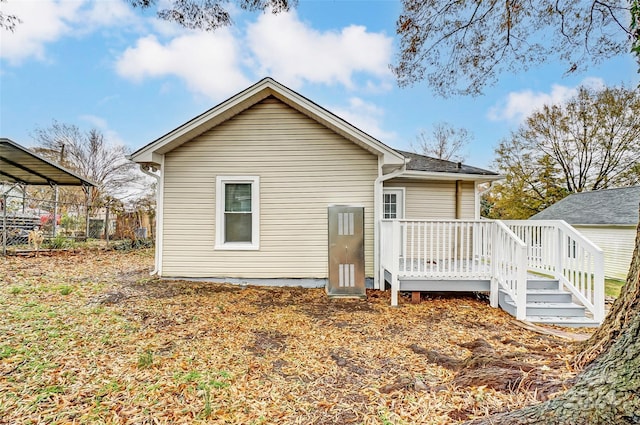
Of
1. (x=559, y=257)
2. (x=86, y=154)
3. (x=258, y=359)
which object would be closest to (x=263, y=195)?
(x=258, y=359)

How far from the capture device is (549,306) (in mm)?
5117

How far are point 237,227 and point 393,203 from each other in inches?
167

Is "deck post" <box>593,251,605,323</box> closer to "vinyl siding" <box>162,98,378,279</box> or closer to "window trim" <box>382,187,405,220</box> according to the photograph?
"vinyl siding" <box>162,98,378,279</box>

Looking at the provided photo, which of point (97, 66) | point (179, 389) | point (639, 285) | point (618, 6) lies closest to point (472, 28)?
point (618, 6)

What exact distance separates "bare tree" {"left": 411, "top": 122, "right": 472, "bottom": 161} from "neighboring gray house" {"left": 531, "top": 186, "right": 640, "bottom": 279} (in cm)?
962

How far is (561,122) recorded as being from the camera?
783 inches

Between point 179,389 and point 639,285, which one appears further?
point 179,389

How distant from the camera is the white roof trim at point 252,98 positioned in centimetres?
650

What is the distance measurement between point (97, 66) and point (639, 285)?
1914 cm

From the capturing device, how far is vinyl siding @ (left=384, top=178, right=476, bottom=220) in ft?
27.8

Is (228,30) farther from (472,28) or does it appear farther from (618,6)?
(618,6)

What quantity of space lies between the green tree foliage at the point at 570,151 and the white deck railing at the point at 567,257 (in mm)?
16596

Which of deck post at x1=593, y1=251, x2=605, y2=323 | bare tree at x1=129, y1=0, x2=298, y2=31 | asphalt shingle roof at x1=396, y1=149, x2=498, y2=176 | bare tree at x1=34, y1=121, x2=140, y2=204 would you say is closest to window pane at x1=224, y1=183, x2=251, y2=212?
bare tree at x1=129, y1=0, x2=298, y2=31

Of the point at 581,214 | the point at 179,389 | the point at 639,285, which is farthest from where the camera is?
the point at 581,214
